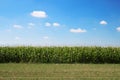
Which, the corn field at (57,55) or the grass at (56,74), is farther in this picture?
the corn field at (57,55)

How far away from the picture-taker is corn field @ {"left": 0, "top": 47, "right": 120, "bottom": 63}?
31.7 meters

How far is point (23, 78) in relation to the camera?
51.9 feet

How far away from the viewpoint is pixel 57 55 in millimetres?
31953

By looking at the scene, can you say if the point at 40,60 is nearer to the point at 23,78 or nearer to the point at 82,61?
the point at 82,61

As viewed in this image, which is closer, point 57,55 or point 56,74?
point 56,74

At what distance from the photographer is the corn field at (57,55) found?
3172 cm

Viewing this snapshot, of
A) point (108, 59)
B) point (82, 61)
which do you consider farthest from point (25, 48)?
point (108, 59)

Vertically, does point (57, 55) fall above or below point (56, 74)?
above

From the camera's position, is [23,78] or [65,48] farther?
[65,48]

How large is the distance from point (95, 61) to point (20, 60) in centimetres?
836

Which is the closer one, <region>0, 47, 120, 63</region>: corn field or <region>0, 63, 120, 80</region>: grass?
<region>0, 63, 120, 80</region>: grass

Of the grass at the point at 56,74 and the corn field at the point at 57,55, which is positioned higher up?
the corn field at the point at 57,55

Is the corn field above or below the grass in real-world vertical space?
above

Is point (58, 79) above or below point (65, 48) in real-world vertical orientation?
below
